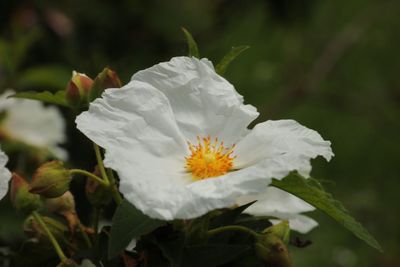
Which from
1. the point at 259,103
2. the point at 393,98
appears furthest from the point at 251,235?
the point at 393,98

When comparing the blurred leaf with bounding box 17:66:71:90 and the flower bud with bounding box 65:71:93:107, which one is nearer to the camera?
the flower bud with bounding box 65:71:93:107

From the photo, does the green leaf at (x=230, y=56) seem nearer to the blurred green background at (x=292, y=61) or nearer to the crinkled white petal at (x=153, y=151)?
the crinkled white petal at (x=153, y=151)

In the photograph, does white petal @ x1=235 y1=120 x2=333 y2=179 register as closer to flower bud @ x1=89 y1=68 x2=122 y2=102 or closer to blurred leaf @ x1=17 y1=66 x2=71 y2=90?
flower bud @ x1=89 y1=68 x2=122 y2=102

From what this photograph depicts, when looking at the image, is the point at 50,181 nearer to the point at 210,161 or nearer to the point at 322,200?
the point at 210,161

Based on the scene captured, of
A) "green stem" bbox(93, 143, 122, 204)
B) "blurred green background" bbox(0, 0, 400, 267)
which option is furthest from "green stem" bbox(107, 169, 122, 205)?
"blurred green background" bbox(0, 0, 400, 267)

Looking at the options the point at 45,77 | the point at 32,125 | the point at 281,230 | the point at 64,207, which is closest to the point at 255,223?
the point at 281,230

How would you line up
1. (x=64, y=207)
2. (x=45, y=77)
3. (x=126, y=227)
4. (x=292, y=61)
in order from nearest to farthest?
(x=126, y=227)
(x=64, y=207)
(x=45, y=77)
(x=292, y=61)
